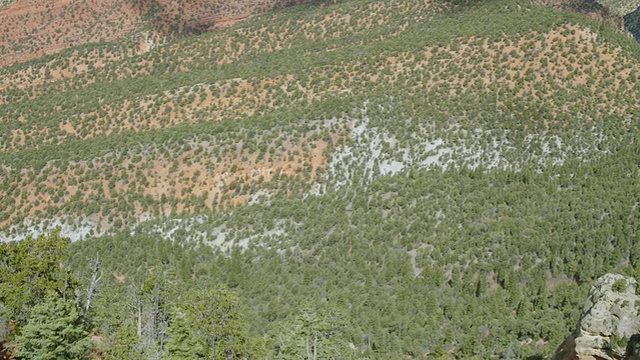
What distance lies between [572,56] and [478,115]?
8310 millimetres

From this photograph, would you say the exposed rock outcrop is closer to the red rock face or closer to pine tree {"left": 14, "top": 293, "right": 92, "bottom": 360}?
pine tree {"left": 14, "top": 293, "right": 92, "bottom": 360}

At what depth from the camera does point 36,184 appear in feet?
145

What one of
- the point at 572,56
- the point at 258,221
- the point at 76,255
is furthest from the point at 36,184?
the point at 572,56

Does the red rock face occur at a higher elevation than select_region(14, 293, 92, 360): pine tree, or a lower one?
higher

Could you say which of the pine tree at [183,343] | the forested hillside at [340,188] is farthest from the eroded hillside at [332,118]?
the pine tree at [183,343]

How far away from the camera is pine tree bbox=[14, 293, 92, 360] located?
20266 mm

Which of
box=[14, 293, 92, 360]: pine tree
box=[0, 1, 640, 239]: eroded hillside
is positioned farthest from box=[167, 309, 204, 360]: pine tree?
box=[0, 1, 640, 239]: eroded hillside

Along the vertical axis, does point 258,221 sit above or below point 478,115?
below

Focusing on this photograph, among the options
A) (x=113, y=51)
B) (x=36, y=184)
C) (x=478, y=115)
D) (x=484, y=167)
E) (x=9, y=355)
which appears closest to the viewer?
(x=9, y=355)

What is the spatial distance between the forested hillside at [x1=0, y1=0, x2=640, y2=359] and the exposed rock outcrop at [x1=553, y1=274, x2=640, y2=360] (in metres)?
5.11

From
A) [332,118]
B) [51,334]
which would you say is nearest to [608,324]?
[51,334]

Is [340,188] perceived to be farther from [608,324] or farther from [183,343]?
[608,324]

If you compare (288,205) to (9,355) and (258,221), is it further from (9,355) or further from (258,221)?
(9,355)

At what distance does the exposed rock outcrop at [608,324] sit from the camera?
16719 mm
